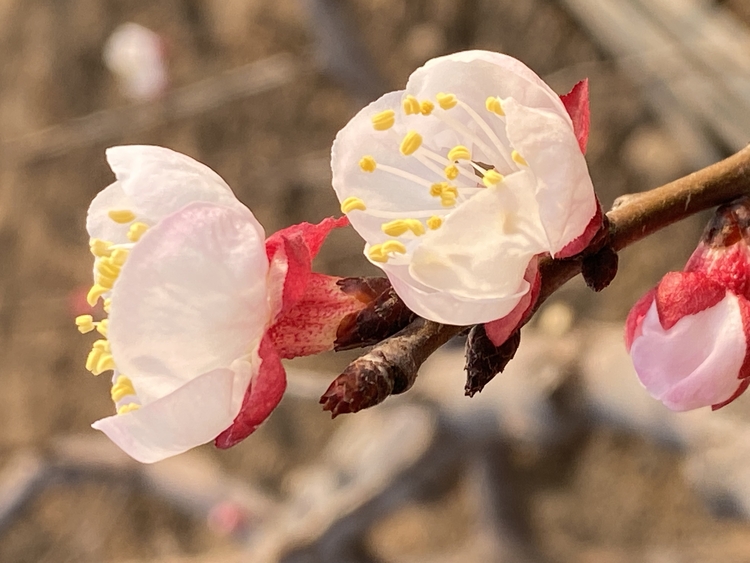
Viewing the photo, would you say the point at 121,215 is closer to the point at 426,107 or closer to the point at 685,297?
the point at 426,107

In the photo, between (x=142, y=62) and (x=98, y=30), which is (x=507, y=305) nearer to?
(x=142, y=62)

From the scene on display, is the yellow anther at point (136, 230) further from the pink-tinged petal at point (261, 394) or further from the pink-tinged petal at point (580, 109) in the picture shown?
the pink-tinged petal at point (580, 109)

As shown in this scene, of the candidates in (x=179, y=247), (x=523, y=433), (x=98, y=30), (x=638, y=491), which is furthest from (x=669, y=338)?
(x=98, y=30)

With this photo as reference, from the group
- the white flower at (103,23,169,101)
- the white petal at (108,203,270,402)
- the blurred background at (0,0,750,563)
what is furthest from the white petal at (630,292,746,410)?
the white flower at (103,23,169,101)

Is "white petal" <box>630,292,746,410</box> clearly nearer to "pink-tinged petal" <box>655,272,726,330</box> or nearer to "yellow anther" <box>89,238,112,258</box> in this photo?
"pink-tinged petal" <box>655,272,726,330</box>

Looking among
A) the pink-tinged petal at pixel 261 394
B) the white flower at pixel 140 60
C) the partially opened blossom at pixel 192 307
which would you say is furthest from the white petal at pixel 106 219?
the white flower at pixel 140 60
